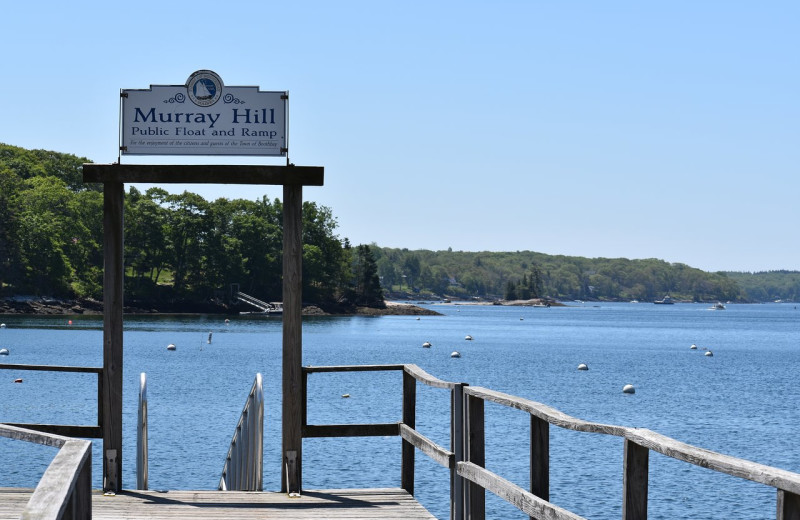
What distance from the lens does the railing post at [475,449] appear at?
257 inches

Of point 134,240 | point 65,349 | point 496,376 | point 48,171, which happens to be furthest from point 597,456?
point 48,171

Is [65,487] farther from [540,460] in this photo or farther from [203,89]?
[203,89]

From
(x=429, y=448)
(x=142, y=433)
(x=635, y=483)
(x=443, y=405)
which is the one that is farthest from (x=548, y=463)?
(x=443, y=405)

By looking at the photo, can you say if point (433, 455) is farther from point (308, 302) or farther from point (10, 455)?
point (308, 302)

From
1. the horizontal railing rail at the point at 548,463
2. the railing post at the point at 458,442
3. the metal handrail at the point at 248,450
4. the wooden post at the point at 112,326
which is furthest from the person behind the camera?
the metal handrail at the point at 248,450

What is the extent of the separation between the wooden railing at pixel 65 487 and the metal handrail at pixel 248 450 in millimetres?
4333

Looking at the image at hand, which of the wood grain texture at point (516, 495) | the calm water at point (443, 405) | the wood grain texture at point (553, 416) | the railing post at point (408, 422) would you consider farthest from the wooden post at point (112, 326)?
the calm water at point (443, 405)

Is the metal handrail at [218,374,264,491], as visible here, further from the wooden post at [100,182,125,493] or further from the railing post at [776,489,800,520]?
the railing post at [776,489,800,520]

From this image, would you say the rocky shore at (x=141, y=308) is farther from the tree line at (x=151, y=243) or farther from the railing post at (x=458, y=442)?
the railing post at (x=458, y=442)

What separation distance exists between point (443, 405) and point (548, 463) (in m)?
31.7

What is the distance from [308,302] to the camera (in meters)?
152

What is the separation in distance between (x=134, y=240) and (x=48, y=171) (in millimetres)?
28587

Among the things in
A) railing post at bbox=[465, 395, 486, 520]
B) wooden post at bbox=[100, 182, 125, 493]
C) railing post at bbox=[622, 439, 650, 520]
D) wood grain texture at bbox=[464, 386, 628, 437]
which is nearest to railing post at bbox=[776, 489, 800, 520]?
railing post at bbox=[622, 439, 650, 520]

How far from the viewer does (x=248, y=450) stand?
363 inches
